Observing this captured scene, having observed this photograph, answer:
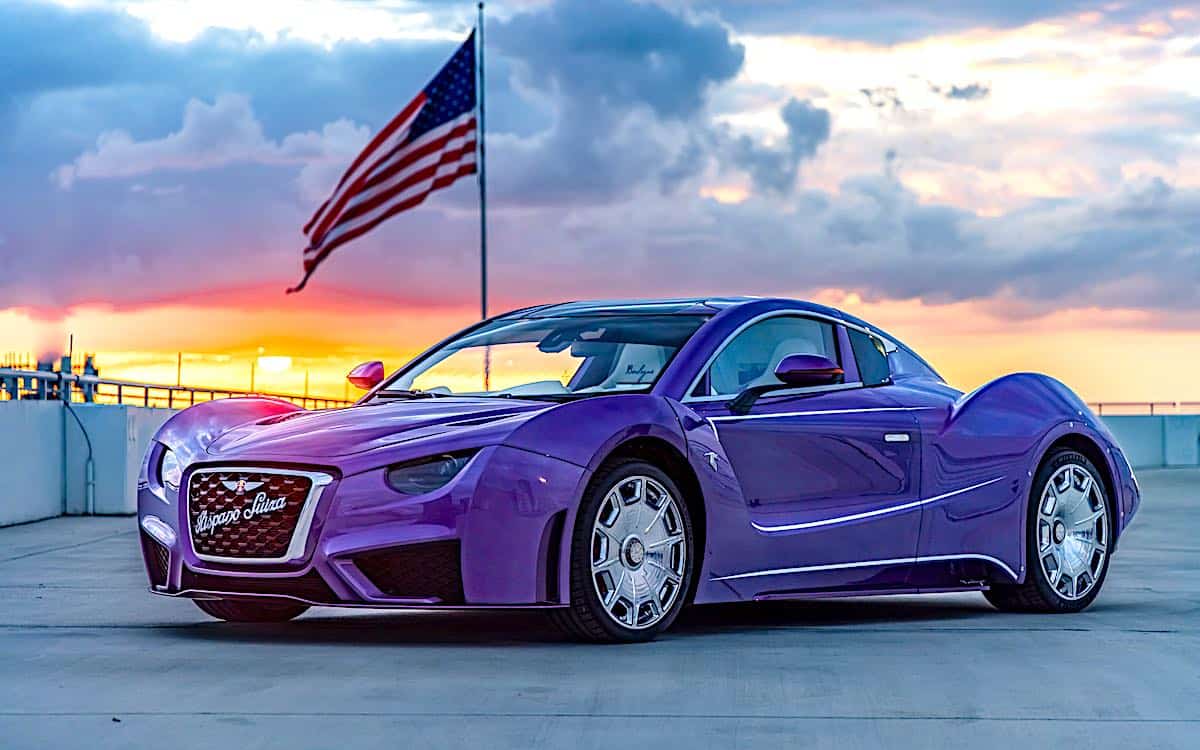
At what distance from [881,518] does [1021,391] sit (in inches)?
54.9

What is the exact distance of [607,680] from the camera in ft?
22.0

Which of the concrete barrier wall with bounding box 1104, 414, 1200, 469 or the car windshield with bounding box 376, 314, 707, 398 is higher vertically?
the car windshield with bounding box 376, 314, 707, 398

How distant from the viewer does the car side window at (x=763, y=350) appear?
8.61m

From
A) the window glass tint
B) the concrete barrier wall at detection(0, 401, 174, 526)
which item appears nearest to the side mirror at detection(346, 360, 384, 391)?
the window glass tint

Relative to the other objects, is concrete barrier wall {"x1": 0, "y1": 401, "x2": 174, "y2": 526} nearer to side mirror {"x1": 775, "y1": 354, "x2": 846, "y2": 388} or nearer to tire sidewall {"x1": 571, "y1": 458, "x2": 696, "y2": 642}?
side mirror {"x1": 775, "y1": 354, "x2": 846, "y2": 388}

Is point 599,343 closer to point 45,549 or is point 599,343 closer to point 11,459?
point 45,549

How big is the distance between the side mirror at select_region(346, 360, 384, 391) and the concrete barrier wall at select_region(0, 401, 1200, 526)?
907 cm

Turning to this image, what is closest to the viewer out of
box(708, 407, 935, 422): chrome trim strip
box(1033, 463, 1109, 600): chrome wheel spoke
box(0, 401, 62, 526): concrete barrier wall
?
box(708, 407, 935, 422): chrome trim strip

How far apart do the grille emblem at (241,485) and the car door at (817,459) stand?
1810mm

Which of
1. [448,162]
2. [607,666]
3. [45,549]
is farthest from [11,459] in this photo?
[607,666]

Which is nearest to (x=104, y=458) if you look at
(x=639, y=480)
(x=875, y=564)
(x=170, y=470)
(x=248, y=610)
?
(x=248, y=610)

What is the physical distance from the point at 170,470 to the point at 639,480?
80.2 inches

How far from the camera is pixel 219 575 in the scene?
796cm

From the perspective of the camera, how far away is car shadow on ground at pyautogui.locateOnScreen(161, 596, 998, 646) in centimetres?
820
